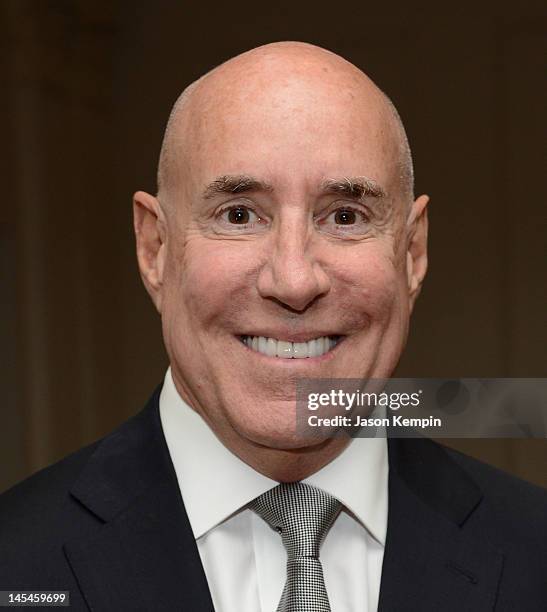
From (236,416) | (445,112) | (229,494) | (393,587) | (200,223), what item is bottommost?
(393,587)

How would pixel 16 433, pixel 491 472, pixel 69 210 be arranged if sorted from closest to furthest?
pixel 491 472
pixel 16 433
pixel 69 210

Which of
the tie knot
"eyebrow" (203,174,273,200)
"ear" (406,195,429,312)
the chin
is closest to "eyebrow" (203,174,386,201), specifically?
"eyebrow" (203,174,273,200)

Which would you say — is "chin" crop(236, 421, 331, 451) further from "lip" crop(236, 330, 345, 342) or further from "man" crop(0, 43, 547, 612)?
"lip" crop(236, 330, 345, 342)

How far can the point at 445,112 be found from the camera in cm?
342

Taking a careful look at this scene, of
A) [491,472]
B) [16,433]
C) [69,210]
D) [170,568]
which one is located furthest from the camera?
[69,210]

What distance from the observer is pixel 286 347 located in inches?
65.0

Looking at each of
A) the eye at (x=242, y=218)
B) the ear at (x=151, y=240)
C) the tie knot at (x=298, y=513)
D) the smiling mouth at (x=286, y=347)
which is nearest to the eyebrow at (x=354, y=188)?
the eye at (x=242, y=218)

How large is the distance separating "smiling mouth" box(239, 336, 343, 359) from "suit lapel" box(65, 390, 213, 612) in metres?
0.25

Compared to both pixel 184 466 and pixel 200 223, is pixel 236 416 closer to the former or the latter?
pixel 184 466

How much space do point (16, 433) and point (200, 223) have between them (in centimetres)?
186

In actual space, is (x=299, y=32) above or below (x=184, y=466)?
above

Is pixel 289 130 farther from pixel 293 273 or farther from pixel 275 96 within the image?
pixel 293 273

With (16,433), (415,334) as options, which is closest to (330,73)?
(415,334)

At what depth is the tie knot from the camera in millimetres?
1656
